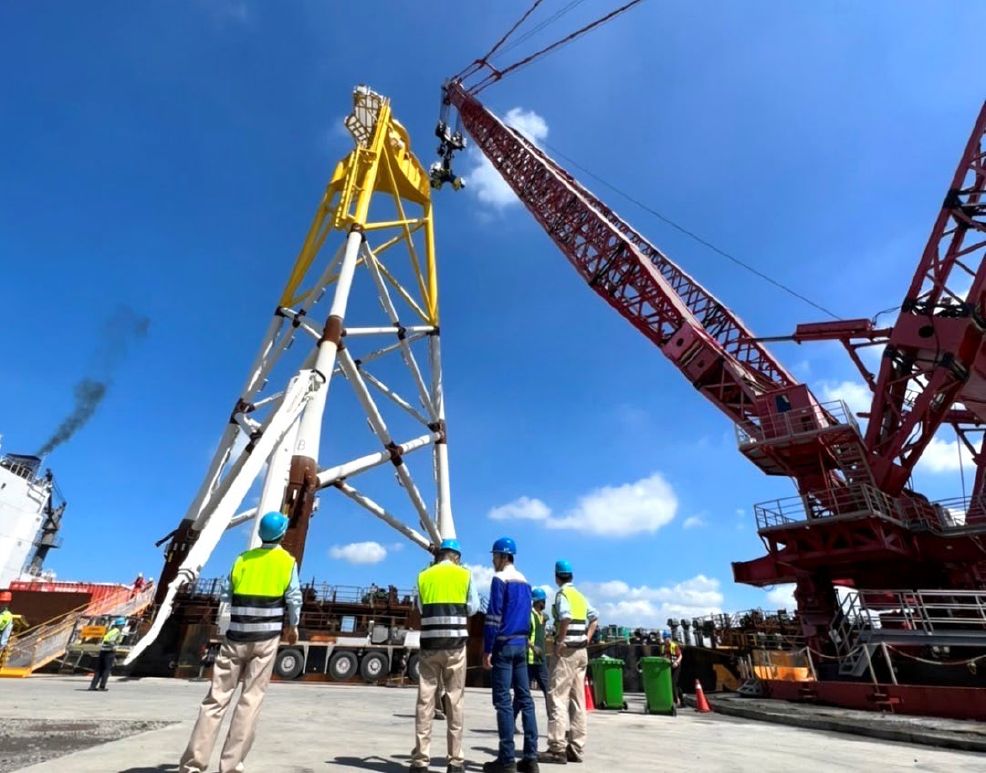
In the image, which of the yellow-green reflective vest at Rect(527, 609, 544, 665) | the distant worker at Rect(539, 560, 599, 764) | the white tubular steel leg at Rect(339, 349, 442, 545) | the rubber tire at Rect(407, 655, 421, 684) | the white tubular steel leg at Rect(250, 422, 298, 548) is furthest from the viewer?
the rubber tire at Rect(407, 655, 421, 684)

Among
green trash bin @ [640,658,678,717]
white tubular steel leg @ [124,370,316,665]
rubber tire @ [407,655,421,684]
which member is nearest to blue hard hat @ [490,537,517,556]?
white tubular steel leg @ [124,370,316,665]

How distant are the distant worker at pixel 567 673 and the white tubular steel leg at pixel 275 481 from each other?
19.5 feet

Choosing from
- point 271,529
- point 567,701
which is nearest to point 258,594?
point 271,529

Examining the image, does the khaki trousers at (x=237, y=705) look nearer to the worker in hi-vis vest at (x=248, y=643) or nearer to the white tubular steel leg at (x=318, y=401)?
the worker in hi-vis vest at (x=248, y=643)

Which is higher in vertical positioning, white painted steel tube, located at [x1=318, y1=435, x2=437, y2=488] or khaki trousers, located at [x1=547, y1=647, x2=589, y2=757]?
white painted steel tube, located at [x1=318, y1=435, x2=437, y2=488]

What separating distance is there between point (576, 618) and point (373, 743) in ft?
7.38

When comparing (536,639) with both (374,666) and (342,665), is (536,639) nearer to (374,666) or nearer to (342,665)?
(374,666)

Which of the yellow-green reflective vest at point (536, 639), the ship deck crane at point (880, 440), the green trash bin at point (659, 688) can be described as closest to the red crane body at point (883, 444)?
the ship deck crane at point (880, 440)

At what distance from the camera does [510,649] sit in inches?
187

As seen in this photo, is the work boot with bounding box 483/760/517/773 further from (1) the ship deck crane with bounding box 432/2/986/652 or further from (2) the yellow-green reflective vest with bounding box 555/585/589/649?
(1) the ship deck crane with bounding box 432/2/986/652

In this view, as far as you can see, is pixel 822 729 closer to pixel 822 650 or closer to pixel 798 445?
pixel 822 650

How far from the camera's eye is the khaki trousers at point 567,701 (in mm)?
5082

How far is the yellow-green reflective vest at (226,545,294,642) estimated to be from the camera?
3.90 meters

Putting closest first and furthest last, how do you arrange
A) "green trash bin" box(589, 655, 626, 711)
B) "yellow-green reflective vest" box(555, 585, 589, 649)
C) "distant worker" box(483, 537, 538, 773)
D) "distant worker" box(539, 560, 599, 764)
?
"distant worker" box(483, 537, 538, 773)
"distant worker" box(539, 560, 599, 764)
"yellow-green reflective vest" box(555, 585, 589, 649)
"green trash bin" box(589, 655, 626, 711)
